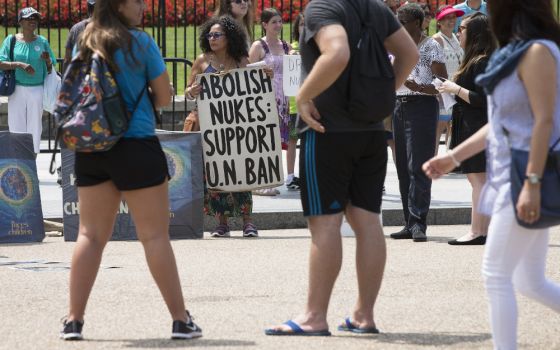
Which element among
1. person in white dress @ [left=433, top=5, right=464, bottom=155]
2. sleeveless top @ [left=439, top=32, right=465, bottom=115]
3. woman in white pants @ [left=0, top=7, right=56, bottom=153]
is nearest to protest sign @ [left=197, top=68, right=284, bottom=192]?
person in white dress @ [left=433, top=5, right=464, bottom=155]

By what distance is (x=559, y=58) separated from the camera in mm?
5246

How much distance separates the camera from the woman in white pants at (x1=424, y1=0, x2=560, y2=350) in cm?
516

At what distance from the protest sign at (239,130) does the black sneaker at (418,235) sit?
4.57 ft

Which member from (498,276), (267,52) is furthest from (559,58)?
(267,52)

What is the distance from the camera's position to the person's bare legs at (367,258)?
6.48 metres

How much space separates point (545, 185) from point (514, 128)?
0.86 feet

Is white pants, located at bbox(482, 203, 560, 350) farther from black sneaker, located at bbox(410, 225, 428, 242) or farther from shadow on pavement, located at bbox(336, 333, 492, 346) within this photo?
black sneaker, located at bbox(410, 225, 428, 242)

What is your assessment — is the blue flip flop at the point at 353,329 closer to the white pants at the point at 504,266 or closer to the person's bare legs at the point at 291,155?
the white pants at the point at 504,266

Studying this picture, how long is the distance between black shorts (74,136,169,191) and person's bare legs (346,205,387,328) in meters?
0.93

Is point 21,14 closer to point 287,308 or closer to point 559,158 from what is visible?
point 287,308

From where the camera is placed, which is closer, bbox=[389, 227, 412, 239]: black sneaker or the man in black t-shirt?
the man in black t-shirt

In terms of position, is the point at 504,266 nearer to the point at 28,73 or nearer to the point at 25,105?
the point at 28,73

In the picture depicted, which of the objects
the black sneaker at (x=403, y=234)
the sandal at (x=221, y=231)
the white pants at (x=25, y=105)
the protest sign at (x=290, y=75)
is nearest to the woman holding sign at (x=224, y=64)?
the sandal at (x=221, y=231)

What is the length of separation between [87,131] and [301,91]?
0.97 metres
